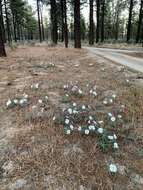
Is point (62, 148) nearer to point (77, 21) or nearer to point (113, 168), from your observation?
point (113, 168)

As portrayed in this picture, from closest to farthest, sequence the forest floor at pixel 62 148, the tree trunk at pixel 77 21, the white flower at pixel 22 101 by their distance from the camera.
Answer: the forest floor at pixel 62 148
the white flower at pixel 22 101
the tree trunk at pixel 77 21

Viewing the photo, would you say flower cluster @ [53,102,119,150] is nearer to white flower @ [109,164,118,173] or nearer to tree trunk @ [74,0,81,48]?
white flower @ [109,164,118,173]

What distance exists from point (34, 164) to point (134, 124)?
5.97ft

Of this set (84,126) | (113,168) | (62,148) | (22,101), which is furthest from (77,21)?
(113,168)

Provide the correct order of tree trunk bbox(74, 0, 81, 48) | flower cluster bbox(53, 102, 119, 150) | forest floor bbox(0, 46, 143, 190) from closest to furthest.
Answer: forest floor bbox(0, 46, 143, 190)
flower cluster bbox(53, 102, 119, 150)
tree trunk bbox(74, 0, 81, 48)

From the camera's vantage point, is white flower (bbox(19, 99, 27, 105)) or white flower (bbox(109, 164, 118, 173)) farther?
white flower (bbox(19, 99, 27, 105))

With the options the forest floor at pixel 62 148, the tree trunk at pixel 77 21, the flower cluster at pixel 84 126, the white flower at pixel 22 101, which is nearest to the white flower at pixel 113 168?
the forest floor at pixel 62 148

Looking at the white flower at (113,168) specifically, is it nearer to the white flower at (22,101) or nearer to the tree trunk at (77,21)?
the white flower at (22,101)

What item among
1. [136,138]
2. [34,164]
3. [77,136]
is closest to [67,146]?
[77,136]

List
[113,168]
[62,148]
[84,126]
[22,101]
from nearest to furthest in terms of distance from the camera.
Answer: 1. [113,168]
2. [62,148]
3. [84,126]
4. [22,101]

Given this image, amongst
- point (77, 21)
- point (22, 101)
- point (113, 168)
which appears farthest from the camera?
point (77, 21)

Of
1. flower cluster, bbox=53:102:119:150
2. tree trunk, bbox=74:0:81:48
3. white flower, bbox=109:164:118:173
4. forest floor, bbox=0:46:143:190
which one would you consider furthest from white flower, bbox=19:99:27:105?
tree trunk, bbox=74:0:81:48

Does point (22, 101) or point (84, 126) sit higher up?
point (22, 101)

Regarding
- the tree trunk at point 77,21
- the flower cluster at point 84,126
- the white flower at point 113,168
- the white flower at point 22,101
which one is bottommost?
the white flower at point 113,168
